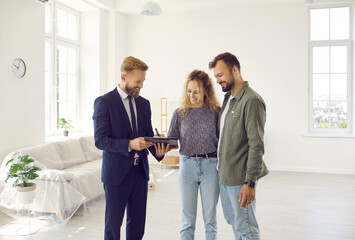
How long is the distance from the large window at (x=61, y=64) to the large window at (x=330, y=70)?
469cm

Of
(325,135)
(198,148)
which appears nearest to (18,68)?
(198,148)

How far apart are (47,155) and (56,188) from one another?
970mm

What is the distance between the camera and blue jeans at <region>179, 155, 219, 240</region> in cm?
232

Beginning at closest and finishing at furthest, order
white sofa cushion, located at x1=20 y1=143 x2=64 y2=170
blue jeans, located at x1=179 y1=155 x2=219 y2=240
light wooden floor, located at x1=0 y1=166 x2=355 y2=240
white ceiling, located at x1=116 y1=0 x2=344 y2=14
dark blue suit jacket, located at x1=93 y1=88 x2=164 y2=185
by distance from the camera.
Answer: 1. dark blue suit jacket, located at x1=93 y1=88 x2=164 y2=185
2. blue jeans, located at x1=179 y1=155 x2=219 y2=240
3. light wooden floor, located at x1=0 y1=166 x2=355 y2=240
4. white sofa cushion, located at x1=20 y1=143 x2=64 y2=170
5. white ceiling, located at x1=116 y1=0 x2=344 y2=14

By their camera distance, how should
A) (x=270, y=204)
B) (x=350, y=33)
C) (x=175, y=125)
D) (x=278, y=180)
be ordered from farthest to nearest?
(x=350, y=33), (x=278, y=180), (x=270, y=204), (x=175, y=125)

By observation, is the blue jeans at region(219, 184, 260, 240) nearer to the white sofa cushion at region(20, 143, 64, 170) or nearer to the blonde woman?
the blonde woman

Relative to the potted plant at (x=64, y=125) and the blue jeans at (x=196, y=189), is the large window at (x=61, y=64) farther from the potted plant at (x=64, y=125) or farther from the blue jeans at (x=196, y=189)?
the blue jeans at (x=196, y=189)

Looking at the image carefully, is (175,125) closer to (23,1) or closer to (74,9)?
(23,1)

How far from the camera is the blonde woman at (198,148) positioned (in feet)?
7.64

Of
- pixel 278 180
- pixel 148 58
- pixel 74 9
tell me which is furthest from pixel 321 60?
pixel 74 9

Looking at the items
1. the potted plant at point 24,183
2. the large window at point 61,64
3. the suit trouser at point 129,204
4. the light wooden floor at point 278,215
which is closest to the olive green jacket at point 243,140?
the suit trouser at point 129,204

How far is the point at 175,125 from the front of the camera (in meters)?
2.48

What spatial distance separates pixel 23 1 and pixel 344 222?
5.02m

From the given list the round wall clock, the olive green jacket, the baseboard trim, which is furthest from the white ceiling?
the olive green jacket
